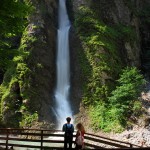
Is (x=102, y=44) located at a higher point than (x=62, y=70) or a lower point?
higher

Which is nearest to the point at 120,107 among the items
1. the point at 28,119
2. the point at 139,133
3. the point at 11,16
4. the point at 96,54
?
the point at 139,133

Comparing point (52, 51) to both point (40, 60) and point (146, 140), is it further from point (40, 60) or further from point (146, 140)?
point (146, 140)

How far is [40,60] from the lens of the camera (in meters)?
34.4

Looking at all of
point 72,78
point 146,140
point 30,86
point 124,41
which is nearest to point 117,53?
point 124,41

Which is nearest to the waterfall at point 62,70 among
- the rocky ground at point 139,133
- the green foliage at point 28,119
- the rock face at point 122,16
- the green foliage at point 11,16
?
the green foliage at point 28,119

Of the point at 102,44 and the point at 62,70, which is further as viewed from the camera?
the point at 62,70

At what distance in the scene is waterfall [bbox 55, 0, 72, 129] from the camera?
30898 millimetres

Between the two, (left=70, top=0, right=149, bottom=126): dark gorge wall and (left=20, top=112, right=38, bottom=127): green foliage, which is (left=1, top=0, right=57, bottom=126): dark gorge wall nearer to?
(left=20, top=112, right=38, bottom=127): green foliage

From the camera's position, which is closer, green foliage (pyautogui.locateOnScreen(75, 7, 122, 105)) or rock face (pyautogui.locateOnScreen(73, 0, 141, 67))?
green foliage (pyautogui.locateOnScreen(75, 7, 122, 105))

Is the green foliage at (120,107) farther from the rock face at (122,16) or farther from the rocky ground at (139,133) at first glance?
the rock face at (122,16)

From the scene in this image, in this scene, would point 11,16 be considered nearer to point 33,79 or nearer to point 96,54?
point 33,79

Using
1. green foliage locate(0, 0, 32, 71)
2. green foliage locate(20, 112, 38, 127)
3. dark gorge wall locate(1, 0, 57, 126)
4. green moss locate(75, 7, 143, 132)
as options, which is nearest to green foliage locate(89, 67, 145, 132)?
green moss locate(75, 7, 143, 132)

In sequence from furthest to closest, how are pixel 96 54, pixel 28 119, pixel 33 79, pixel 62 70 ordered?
pixel 62 70 → pixel 96 54 → pixel 33 79 → pixel 28 119

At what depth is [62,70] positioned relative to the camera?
35344mm
